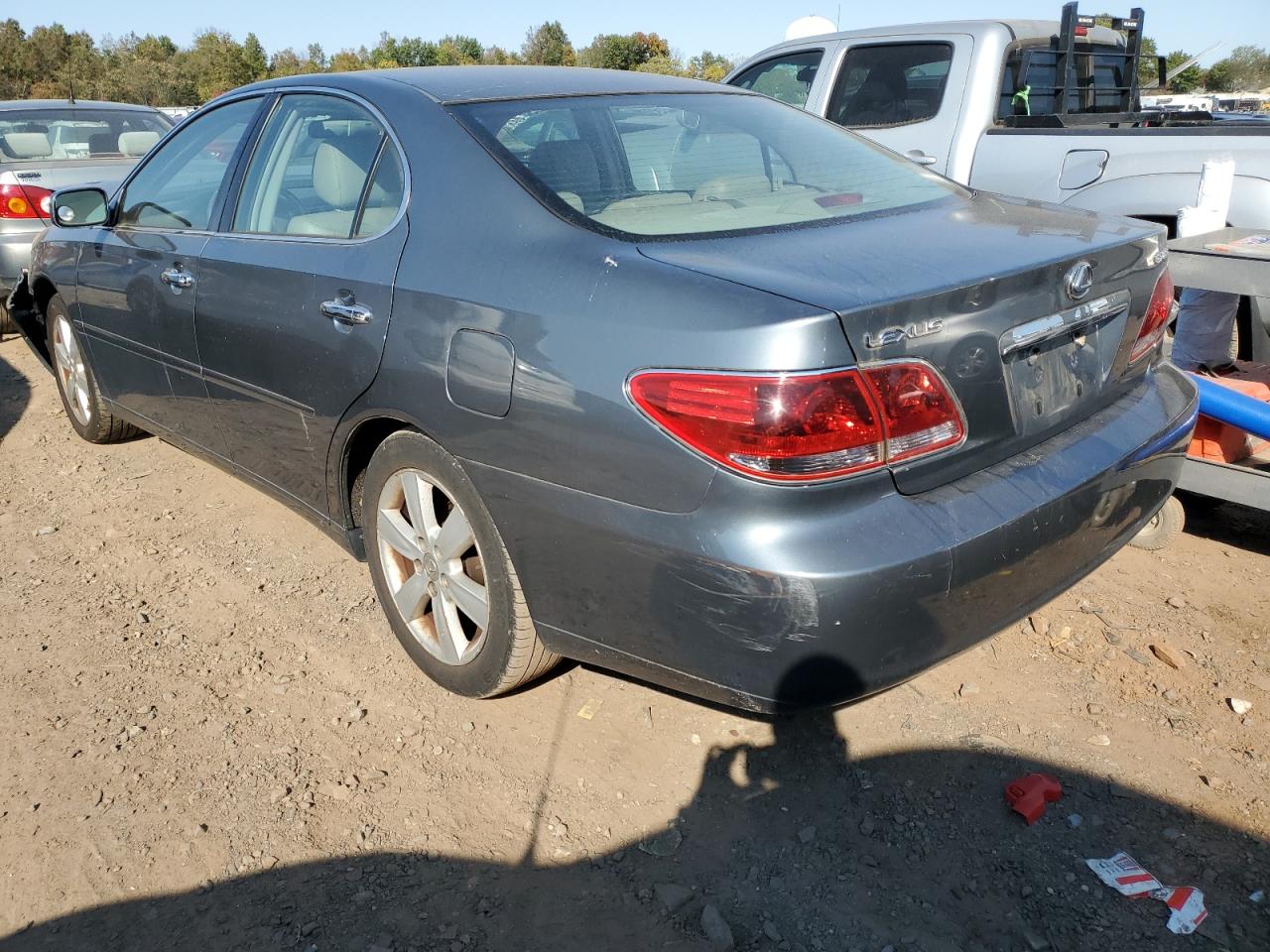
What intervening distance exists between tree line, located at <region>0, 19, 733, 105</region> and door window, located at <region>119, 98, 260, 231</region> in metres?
37.3

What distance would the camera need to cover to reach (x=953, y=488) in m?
2.22

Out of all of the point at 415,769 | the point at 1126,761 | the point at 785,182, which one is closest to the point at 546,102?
the point at 785,182

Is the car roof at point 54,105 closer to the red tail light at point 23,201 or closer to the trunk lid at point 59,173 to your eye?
the trunk lid at point 59,173

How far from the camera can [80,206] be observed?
4438 millimetres

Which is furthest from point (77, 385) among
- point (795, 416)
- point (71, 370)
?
point (795, 416)

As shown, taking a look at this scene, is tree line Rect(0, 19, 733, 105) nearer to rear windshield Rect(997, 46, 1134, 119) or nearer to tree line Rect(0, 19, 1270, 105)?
tree line Rect(0, 19, 1270, 105)

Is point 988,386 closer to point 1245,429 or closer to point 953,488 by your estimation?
point 953,488

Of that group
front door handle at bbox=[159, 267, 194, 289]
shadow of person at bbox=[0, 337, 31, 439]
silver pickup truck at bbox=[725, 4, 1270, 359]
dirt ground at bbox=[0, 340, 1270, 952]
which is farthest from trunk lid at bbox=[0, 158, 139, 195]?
dirt ground at bbox=[0, 340, 1270, 952]

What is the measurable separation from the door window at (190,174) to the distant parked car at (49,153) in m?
3.05

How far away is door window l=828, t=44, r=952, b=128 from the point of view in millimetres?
6012

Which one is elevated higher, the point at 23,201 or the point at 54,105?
the point at 54,105

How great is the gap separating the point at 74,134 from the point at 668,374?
307 inches

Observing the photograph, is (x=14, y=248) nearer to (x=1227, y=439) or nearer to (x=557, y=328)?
(x=557, y=328)

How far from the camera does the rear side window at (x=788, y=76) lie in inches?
260
